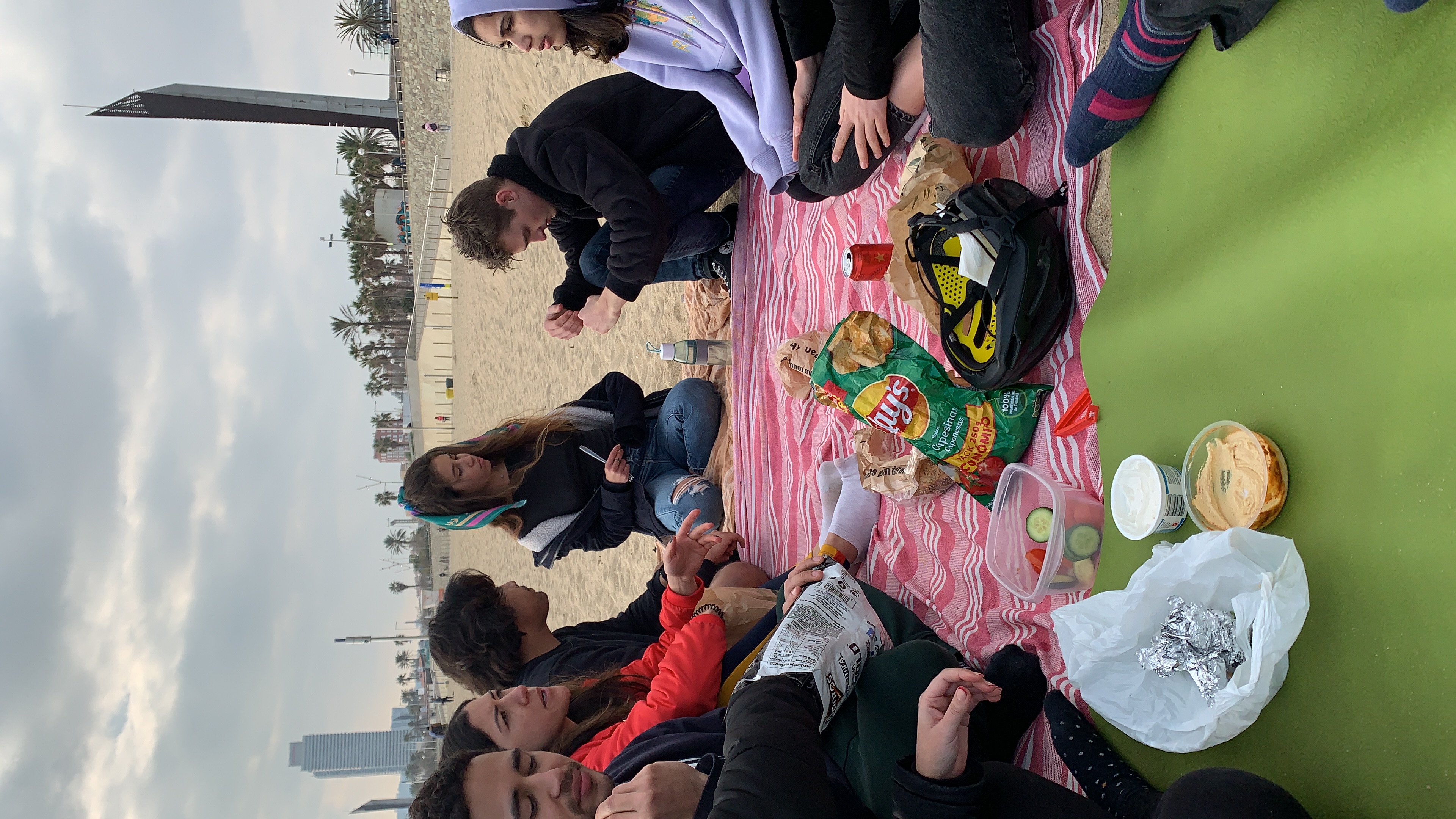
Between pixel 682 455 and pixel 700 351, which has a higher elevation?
pixel 700 351

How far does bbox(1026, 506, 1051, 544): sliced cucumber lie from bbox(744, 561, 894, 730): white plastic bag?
0.40 m

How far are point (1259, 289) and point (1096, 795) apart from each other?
79 centimetres

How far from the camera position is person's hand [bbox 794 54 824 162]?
80.3 inches

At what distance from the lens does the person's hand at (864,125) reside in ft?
6.17

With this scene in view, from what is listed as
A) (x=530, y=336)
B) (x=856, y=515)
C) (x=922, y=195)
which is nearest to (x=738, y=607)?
(x=856, y=515)

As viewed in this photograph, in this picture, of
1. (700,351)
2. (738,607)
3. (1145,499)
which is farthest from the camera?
(700,351)

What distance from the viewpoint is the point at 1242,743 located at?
3.16 feet

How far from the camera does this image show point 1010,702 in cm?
147

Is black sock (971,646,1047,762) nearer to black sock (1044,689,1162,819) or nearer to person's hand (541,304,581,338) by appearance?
black sock (1044,689,1162,819)

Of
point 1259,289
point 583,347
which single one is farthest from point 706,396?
point 583,347

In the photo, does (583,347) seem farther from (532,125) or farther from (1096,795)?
(1096,795)

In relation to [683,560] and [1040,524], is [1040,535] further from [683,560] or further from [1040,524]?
[683,560]

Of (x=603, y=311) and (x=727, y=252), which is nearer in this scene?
(x=603, y=311)

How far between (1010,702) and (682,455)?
2.07m
